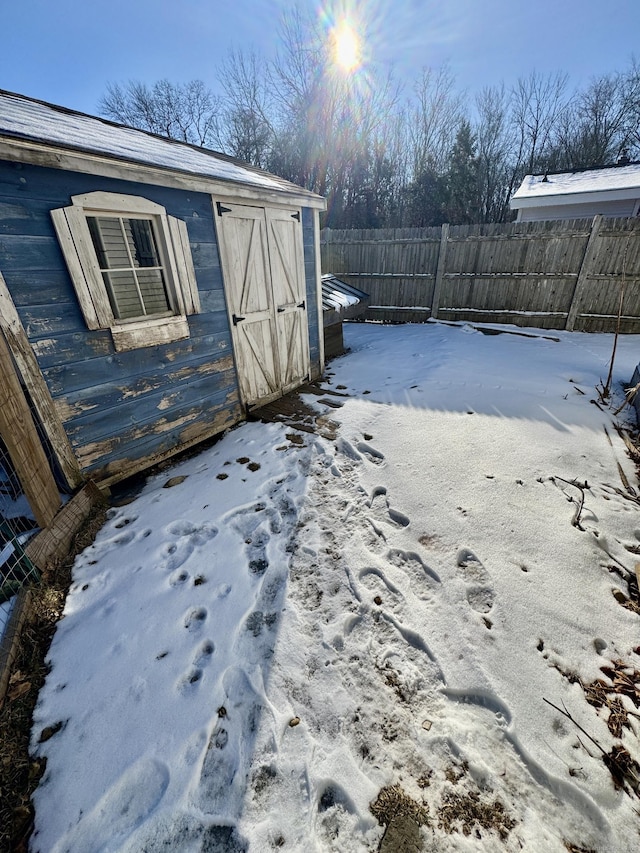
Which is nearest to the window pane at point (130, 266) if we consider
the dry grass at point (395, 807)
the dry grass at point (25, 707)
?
the dry grass at point (25, 707)

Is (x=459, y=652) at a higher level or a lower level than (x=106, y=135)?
lower

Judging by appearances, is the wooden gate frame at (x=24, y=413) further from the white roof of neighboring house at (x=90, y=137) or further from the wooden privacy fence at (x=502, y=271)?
the wooden privacy fence at (x=502, y=271)

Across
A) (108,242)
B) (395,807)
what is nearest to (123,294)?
(108,242)

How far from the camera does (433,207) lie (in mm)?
18609

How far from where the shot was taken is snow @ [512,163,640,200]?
11891 mm

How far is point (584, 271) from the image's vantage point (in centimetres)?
768

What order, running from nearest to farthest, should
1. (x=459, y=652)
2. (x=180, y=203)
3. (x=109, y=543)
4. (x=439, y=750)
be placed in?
(x=439, y=750), (x=459, y=652), (x=109, y=543), (x=180, y=203)

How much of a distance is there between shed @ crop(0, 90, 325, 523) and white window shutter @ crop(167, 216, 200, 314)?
1 centimetres

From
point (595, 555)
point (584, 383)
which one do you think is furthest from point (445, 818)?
point (584, 383)

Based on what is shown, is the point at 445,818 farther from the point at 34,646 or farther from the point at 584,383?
the point at 584,383

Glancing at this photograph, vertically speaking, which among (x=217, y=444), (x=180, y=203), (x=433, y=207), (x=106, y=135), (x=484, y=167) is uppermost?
(x=484, y=167)

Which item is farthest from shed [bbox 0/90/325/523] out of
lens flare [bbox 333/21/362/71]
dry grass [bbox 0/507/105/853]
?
lens flare [bbox 333/21/362/71]

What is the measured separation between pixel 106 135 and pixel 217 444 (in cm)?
319

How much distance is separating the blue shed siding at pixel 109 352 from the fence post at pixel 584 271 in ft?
26.1
